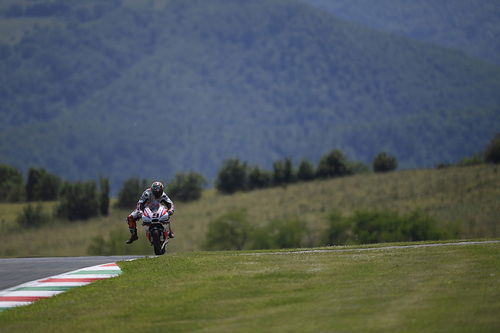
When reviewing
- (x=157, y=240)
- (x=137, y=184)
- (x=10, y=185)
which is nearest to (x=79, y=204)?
(x=137, y=184)

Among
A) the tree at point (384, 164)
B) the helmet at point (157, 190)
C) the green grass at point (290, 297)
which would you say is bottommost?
the green grass at point (290, 297)

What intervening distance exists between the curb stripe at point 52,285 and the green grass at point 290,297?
474 millimetres

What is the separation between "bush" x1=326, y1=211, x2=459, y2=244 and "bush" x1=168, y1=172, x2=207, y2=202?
38.7 metres

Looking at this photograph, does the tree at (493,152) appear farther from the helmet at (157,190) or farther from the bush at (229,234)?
the helmet at (157,190)

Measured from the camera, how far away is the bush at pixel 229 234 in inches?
2108

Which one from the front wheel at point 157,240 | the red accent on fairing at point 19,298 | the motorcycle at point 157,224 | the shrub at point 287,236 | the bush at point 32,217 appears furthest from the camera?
the bush at point 32,217

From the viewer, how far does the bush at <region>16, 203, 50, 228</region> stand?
70.9 m

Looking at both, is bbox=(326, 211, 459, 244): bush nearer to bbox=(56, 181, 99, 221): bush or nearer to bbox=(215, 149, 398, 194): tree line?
bbox=(56, 181, 99, 221): bush

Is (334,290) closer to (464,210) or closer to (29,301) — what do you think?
(29,301)

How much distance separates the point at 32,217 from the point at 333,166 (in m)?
36.6

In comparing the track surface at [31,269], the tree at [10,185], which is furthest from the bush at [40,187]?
the track surface at [31,269]

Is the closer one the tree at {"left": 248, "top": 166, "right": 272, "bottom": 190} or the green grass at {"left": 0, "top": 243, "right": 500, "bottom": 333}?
the green grass at {"left": 0, "top": 243, "right": 500, "bottom": 333}

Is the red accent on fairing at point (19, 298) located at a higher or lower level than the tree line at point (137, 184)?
lower

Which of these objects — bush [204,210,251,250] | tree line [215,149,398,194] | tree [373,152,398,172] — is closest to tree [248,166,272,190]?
tree line [215,149,398,194]
